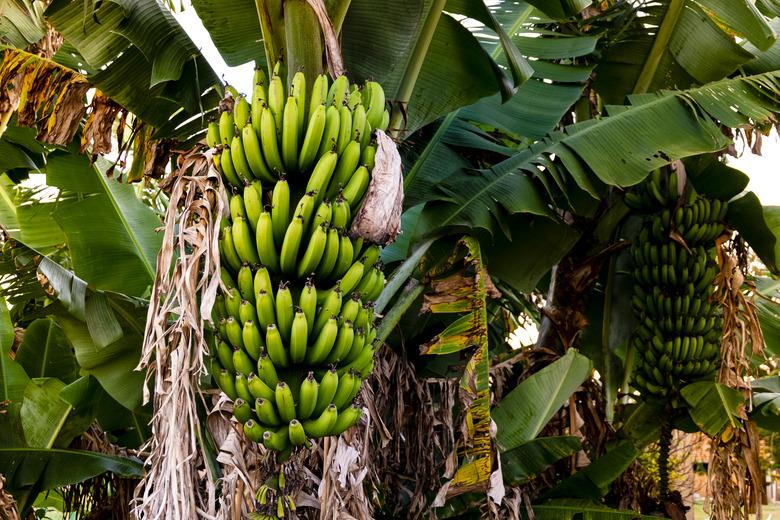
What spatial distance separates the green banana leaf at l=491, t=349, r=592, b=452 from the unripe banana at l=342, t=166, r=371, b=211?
143 cm

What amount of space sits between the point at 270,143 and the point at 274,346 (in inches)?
23.3

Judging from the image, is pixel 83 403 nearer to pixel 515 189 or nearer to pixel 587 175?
pixel 515 189

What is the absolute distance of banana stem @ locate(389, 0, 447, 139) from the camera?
9.81ft

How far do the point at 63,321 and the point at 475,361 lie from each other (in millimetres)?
1643

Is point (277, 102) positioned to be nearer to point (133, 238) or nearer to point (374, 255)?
point (374, 255)

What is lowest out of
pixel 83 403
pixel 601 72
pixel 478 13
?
pixel 83 403

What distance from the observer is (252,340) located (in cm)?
206

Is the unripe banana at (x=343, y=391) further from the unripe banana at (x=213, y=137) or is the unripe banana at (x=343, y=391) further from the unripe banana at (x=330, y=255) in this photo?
the unripe banana at (x=213, y=137)

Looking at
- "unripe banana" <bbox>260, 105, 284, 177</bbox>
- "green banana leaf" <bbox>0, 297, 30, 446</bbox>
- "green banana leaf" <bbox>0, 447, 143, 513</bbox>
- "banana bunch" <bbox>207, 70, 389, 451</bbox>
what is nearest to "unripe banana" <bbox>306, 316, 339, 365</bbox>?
"banana bunch" <bbox>207, 70, 389, 451</bbox>

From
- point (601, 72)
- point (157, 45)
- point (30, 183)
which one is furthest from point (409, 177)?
point (30, 183)

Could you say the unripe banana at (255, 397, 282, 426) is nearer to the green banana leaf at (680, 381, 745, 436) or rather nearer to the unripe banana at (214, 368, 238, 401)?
the unripe banana at (214, 368, 238, 401)

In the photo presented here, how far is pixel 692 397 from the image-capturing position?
3547 mm

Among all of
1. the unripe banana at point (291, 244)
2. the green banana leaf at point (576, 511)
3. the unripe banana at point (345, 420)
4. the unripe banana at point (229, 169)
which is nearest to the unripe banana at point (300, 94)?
the unripe banana at point (229, 169)

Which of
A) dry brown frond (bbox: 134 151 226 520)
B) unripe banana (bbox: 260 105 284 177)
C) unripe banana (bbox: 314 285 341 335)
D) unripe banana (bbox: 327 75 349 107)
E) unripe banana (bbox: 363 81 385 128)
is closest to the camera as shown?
dry brown frond (bbox: 134 151 226 520)
